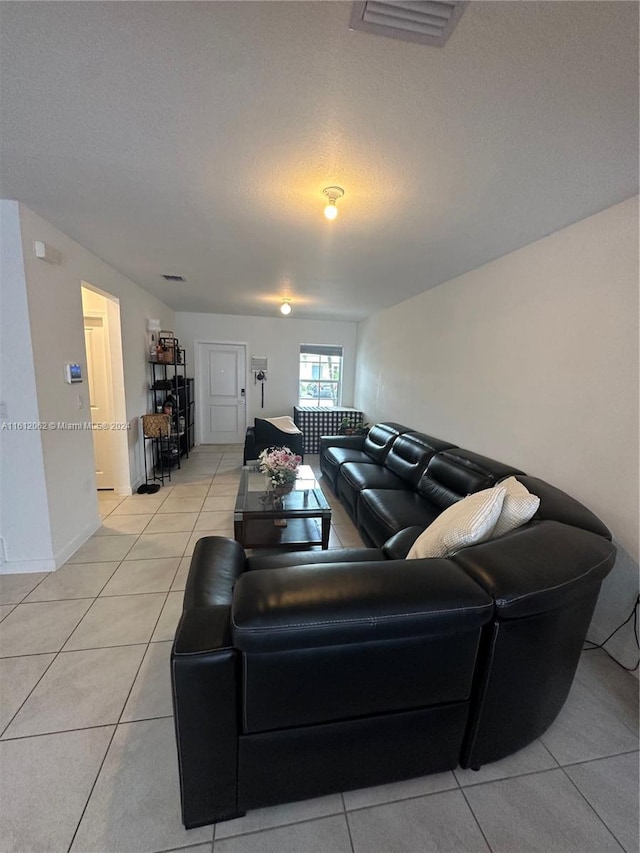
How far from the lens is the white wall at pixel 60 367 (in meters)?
2.18

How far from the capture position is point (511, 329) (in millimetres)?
2531

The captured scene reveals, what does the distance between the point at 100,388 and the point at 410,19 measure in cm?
391

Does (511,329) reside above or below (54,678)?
above

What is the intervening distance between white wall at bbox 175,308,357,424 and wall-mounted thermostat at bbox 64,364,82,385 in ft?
10.9

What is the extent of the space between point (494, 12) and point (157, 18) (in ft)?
2.86

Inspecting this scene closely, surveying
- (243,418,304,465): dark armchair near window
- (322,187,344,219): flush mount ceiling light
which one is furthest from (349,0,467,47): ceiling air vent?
(243,418,304,465): dark armchair near window

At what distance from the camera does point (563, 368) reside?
2088mm

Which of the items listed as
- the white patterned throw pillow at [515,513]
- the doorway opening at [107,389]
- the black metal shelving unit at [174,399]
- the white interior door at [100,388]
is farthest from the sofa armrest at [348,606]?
the black metal shelving unit at [174,399]

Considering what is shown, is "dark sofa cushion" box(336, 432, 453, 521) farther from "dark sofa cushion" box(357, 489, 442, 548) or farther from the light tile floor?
the light tile floor

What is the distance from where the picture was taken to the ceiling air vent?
85cm

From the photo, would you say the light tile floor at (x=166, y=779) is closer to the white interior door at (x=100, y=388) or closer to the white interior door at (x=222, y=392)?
the white interior door at (x=100, y=388)

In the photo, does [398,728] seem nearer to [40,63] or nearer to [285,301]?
[40,63]

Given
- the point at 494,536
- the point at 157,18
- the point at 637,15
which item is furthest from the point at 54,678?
the point at 637,15

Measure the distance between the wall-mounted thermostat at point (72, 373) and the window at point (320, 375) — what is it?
404 cm
